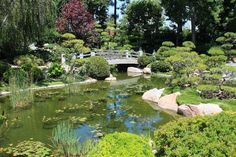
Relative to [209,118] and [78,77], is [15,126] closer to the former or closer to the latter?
[209,118]

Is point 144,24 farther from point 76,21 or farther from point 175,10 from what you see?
point 76,21

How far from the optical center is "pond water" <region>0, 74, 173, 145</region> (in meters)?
11.3

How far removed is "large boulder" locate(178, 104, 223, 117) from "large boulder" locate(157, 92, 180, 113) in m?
0.82

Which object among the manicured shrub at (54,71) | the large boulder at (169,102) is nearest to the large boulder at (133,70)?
the manicured shrub at (54,71)

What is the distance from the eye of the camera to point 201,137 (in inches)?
249

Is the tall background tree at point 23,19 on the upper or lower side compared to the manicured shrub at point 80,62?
upper

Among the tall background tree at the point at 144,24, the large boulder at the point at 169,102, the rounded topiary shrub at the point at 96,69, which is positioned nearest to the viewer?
the large boulder at the point at 169,102

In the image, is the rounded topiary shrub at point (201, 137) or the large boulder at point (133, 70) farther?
the large boulder at point (133, 70)

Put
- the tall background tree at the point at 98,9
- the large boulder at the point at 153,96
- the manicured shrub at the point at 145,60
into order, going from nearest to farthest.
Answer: the large boulder at the point at 153,96, the manicured shrub at the point at 145,60, the tall background tree at the point at 98,9

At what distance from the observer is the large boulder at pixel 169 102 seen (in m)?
14.7

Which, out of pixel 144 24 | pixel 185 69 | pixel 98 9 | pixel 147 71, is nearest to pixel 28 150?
pixel 185 69

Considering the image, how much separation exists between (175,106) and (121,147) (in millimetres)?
9772

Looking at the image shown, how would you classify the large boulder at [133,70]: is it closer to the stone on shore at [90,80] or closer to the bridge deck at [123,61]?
the bridge deck at [123,61]

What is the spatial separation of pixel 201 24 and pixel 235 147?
2853cm
